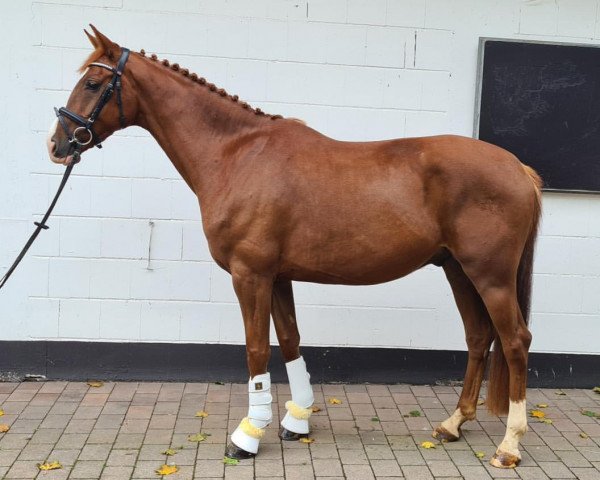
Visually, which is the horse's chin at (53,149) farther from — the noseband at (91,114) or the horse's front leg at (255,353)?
the horse's front leg at (255,353)

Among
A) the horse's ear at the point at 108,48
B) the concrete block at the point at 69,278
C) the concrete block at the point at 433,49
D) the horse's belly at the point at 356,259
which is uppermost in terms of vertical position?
the concrete block at the point at 433,49

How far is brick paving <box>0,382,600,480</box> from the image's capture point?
352 cm

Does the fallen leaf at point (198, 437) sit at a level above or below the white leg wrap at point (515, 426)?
below

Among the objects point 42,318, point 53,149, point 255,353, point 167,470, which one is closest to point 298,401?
point 255,353

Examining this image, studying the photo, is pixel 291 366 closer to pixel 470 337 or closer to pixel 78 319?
pixel 470 337

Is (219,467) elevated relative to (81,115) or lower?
lower

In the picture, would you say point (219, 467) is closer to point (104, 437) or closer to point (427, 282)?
Answer: point (104, 437)

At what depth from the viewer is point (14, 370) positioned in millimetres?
4793

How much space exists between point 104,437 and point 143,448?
283 mm

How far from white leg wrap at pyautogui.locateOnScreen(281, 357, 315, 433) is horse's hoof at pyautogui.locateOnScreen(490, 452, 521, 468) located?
102 cm

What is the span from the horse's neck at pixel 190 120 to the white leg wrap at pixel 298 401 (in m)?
1.12

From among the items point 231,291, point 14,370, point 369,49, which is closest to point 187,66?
point 369,49

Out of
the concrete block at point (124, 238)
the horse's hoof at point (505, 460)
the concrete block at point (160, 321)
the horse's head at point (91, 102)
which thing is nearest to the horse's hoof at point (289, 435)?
the horse's hoof at point (505, 460)

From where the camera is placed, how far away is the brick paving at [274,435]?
352 centimetres
